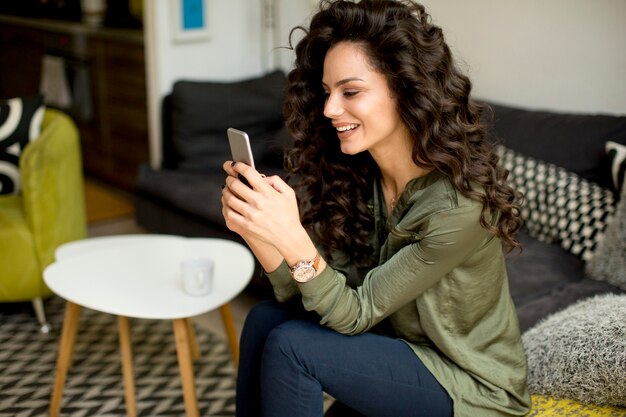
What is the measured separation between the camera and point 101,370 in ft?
7.48

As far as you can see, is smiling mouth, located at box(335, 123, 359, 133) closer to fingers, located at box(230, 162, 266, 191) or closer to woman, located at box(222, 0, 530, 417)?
woman, located at box(222, 0, 530, 417)

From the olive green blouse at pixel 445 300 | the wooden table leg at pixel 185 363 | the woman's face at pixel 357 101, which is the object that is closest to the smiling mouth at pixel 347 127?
the woman's face at pixel 357 101

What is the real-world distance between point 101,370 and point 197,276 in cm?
61

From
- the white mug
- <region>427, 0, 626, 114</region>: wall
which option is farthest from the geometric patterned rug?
<region>427, 0, 626, 114</region>: wall

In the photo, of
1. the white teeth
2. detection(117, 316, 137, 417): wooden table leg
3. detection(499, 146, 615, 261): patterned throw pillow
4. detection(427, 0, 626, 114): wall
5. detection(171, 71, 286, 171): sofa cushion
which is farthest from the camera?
detection(171, 71, 286, 171): sofa cushion

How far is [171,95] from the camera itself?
10.9 feet

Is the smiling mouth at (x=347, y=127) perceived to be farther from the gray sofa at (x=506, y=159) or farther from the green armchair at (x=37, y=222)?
the green armchair at (x=37, y=222)

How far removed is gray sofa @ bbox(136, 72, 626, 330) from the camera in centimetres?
214

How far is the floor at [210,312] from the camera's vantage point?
2609 mm

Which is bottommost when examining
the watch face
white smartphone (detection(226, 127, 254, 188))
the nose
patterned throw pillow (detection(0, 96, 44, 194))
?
patterned throw pillow (detection(0, 96, 44, 194))

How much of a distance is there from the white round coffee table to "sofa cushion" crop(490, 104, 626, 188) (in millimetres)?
934

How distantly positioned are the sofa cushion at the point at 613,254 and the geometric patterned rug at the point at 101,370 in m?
1.07

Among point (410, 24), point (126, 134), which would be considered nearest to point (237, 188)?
point (410, 24)

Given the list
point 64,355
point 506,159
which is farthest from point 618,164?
point 64,355
